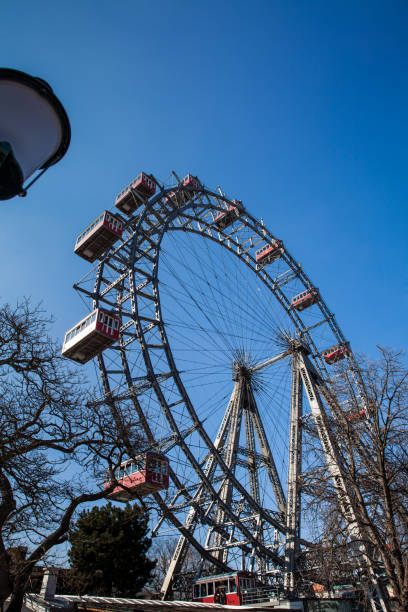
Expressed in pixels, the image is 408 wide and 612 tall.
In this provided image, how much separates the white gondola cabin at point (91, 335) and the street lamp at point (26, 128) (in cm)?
1295

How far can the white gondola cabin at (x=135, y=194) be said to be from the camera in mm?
21422

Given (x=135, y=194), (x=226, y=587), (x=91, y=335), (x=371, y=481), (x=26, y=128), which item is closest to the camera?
(x=26, y=128)

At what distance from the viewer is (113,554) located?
18750 millimetres

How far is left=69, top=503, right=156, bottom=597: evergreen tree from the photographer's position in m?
18.0

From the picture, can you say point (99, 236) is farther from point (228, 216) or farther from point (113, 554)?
point (113, 554)

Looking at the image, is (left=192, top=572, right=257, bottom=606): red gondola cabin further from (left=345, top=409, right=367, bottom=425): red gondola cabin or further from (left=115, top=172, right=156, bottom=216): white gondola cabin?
(left=115, top=172, right=156, bottom=216): white gondola cabin

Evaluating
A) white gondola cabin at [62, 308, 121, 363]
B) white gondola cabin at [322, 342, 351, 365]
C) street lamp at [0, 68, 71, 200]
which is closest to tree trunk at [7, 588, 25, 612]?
street lamp at [0, 68, 71, 200]

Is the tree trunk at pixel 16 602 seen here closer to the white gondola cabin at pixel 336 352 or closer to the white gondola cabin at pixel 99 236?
the white gondola cabin at pixel 99 236

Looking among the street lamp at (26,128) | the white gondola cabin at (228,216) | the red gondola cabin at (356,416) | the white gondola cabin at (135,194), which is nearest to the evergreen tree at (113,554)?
the red gondola cabin at (356,416)

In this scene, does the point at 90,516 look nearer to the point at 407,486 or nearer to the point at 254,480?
the point at 254,480

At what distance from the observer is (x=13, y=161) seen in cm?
268

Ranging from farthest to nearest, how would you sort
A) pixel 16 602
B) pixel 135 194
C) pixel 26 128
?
pixel 135 194 → pixel 16 602 → pixel 26 128

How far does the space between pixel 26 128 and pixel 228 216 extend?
24538 mm

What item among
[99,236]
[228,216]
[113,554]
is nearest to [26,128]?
[99,236]
